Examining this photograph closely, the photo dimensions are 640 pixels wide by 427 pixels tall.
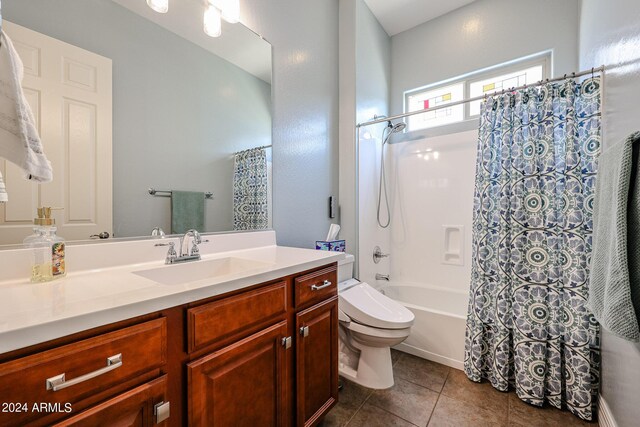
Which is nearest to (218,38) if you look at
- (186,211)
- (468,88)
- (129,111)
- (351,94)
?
(129,111)

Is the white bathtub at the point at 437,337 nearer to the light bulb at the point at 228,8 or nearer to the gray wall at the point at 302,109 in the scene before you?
the gray wall at the point at 302,109

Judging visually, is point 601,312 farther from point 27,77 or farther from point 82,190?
point 27,77

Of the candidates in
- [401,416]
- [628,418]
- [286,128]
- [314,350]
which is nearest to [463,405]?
[401,416]

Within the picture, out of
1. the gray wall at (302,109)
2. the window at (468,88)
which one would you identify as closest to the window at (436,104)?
the window at (468,88)

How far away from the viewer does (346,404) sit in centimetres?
157

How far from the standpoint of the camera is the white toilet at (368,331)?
5.12 feet

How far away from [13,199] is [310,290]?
106 cm

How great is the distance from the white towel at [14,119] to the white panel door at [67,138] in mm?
217

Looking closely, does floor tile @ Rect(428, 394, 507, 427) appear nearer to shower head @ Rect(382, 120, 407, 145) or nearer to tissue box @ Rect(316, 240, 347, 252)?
tissue box @ Rect(316, 240, 347, 252)

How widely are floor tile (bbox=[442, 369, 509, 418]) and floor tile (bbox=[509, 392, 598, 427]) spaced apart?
4cm

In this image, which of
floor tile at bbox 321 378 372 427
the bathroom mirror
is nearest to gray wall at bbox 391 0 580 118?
the bathroom mirror

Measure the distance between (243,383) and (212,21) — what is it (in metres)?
1.63

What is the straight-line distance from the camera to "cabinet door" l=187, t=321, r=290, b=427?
30.1 inches

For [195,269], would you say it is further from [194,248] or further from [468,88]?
[468,88]
